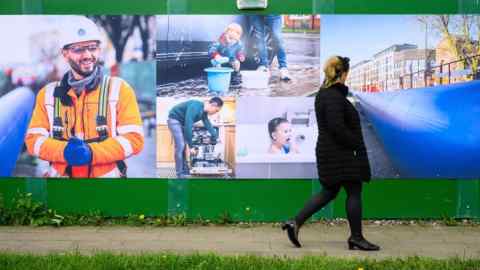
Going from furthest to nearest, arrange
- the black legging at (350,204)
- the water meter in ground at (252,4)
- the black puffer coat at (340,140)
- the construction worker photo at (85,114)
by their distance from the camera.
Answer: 1. the construction worker photo at (85,114)
2. the water meter in ground at (252,4)
3. the black legging at (350,204)
4. the black puffer coat at (340,140)

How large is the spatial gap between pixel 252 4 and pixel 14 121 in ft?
9.17

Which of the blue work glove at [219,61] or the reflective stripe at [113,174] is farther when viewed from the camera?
the reflective stripe at [113,174]

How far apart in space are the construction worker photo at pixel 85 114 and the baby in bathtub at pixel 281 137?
53.9 inches

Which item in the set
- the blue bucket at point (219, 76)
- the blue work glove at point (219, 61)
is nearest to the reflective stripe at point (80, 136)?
the blue bucket at point (219, 76)

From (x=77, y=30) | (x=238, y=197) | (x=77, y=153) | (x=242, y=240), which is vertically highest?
(x=77, y=30)

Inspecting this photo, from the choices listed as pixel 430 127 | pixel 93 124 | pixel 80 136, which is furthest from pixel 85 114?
pixel 430 127

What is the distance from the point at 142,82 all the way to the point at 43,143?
4.05 feet

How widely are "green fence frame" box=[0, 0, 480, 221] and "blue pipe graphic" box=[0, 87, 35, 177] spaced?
0.30 metres

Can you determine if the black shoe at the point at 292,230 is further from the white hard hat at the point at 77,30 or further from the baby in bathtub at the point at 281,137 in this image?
the white hard hat at the point at 77,30

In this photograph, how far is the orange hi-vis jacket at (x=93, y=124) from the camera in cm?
752

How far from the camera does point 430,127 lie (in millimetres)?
7477

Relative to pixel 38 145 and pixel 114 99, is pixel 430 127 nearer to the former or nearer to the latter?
pixel 114 99

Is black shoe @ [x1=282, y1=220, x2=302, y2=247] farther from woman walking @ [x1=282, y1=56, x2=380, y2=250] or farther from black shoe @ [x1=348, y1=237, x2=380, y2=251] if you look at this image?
black shoe @ [x1=348, y1=237, x2=380, y2=251]

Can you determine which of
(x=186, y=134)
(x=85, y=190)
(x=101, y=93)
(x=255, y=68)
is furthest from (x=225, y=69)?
(x=85, y=190)
